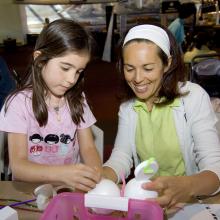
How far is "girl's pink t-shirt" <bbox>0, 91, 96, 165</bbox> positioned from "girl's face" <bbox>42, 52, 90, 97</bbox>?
16 cm

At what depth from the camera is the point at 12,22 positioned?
26.4ft

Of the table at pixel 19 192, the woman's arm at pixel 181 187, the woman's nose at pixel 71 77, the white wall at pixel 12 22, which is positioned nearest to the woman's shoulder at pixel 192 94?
the woman's arm at pixel 181 187

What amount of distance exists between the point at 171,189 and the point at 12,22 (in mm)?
7928

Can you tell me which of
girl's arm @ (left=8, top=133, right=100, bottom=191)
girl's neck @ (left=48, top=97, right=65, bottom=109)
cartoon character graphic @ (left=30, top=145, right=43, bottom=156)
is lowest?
cartoon character graphic @ (left=30, top=145, right=43, bottom=156)

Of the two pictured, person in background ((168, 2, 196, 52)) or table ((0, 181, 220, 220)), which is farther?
person in background ((168, 2, 196, 52))

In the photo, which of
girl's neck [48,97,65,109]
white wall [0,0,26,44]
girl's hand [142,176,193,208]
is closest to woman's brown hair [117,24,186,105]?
girl's neck [48,97,65,109]

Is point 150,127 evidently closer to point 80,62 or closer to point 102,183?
point 80,62

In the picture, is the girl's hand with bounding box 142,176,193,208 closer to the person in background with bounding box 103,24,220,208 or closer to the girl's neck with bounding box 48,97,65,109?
the person in background with bounding box 103,24,220,208

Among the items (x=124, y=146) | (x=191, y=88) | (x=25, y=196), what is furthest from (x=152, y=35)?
(x=25, y=196)

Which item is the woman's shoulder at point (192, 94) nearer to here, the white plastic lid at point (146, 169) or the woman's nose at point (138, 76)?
the woman's nose at point (138, 76)

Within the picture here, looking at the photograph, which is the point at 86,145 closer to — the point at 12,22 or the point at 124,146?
the point at 124,146

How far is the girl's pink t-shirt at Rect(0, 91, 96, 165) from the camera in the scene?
4.21ft

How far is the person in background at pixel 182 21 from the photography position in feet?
13.8

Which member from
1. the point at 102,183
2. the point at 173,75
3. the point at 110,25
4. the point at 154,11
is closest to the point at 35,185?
the point at 102,183
